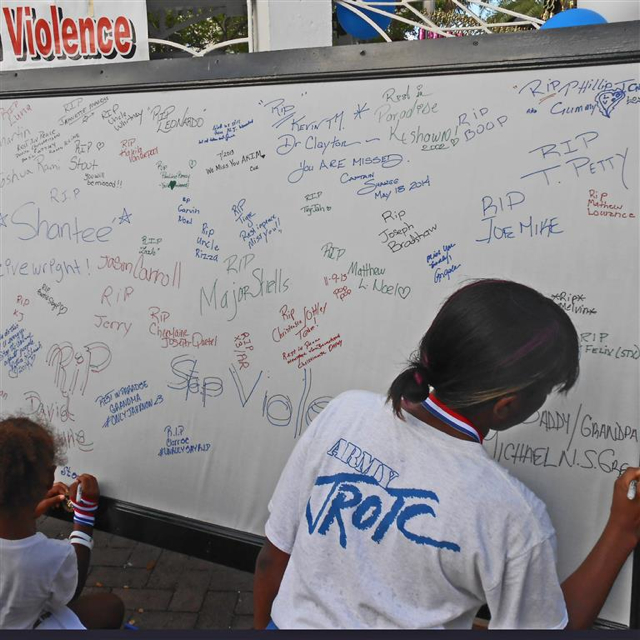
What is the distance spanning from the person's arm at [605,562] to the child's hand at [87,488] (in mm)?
1924

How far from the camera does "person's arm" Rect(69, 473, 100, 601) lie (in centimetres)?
238

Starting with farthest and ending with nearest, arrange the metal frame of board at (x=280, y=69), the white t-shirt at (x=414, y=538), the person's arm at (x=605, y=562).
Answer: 1. the metal frame of board at (x=280, y=69)
2. the person's arm at (x=605, y=562)
3. the white t-shirt at (x=414, y=538)

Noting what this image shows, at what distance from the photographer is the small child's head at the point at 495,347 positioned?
1.20m

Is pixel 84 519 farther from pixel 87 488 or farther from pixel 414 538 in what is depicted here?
pixel 414 538

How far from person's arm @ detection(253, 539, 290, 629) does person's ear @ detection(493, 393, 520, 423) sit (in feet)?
1.98

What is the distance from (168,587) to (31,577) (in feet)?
4.97

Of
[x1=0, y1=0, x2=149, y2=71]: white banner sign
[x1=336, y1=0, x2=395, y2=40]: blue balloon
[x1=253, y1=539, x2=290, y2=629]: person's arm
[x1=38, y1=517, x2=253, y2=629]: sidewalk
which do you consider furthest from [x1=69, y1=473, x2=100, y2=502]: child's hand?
[x1=336, y1=0, x2=395, y2=40]: blue balloon

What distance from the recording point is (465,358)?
47.4 inches

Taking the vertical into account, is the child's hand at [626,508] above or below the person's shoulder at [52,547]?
above

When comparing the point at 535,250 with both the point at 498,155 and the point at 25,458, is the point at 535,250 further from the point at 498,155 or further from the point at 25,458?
the point at 25,458

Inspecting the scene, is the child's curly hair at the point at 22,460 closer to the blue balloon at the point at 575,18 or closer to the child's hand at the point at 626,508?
the child's hand at the point at 626,508

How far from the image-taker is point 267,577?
1.51m

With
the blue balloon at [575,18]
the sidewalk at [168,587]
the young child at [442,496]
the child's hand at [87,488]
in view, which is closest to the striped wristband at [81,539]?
the child's hand at [87,488]

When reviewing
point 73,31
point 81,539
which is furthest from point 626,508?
point 73,31
